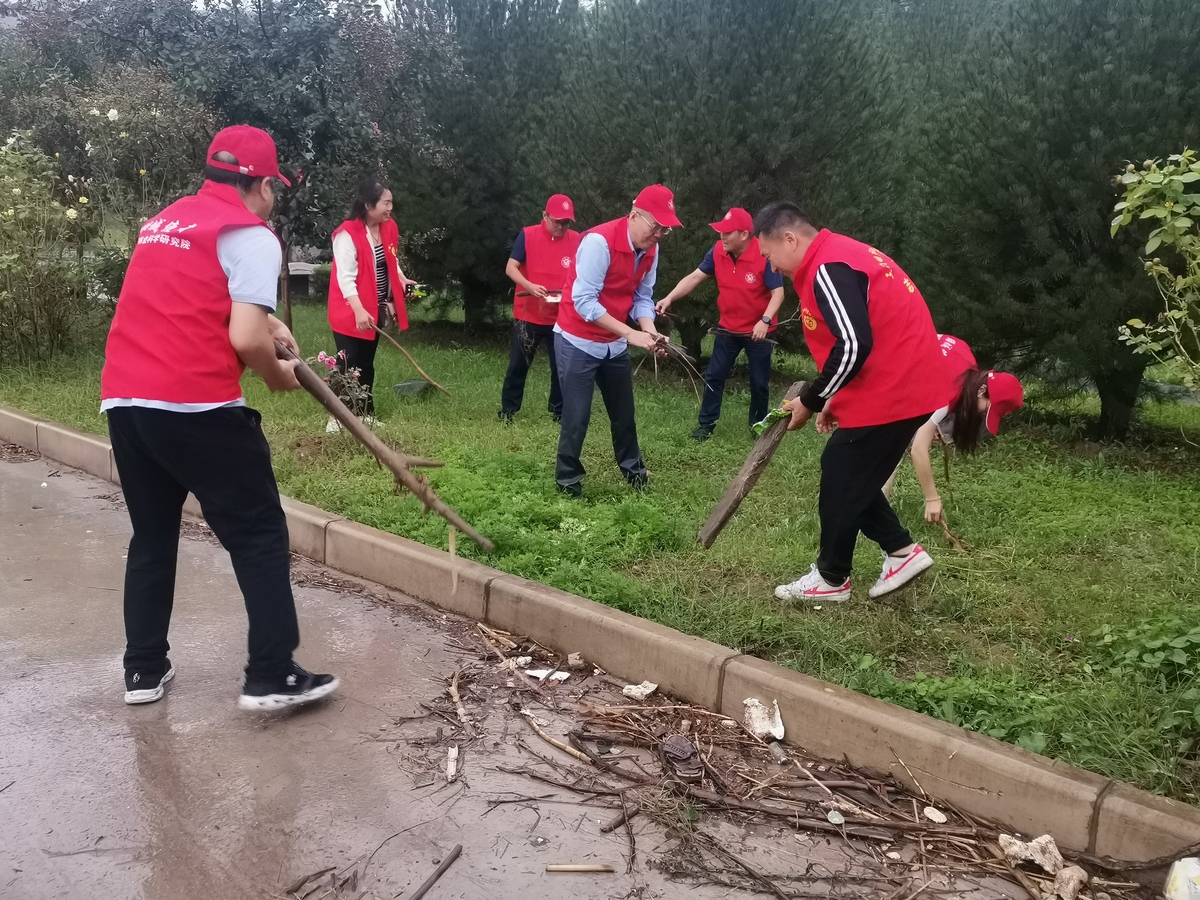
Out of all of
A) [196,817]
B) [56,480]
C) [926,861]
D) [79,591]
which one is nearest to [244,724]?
[196,817]

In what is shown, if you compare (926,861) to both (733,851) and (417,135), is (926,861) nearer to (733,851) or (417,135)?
Result: (733,851)

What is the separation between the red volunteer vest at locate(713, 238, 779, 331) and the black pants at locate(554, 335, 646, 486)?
82.4 inches

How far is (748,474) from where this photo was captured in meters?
4.64

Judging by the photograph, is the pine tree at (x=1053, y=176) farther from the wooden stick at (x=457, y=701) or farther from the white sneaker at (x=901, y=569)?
the wooden stick at (x=457, y=701)

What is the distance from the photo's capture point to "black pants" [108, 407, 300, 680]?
10.8 ft

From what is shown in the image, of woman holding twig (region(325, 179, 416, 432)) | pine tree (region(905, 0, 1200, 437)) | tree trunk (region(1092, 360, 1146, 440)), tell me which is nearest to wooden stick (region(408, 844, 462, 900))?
woman holding twig (region(325, 179, 416, 432))

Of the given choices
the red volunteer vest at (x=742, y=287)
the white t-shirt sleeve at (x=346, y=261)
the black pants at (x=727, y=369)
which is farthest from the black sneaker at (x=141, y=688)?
the red volunteer vest at (x=742, y=287)

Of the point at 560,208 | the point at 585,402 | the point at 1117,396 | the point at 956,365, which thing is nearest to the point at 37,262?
the point at 560,208

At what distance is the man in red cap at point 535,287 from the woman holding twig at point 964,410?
12.1ft

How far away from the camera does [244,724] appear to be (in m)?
3.47

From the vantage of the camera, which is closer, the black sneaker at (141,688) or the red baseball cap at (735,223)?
the black sneaker at (141,688)

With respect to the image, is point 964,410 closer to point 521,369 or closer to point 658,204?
point 658,204

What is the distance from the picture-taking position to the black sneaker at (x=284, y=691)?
350 cm

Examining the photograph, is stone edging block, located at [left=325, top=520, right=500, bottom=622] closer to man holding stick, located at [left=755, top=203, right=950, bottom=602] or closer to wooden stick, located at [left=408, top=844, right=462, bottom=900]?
man holding stick, located at [left=755, top=203, right=950, bottom=602]
